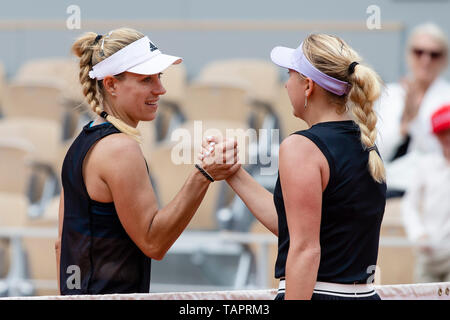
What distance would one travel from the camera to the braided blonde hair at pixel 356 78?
6.08 ft

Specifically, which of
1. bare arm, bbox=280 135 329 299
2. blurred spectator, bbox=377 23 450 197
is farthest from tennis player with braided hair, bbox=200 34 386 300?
blurred spectator, bbox=377 23 450 197

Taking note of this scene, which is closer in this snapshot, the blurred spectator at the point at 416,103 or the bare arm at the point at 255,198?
the bare arm at the point at 255,198

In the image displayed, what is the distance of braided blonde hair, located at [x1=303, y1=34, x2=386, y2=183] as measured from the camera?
6.08 ft

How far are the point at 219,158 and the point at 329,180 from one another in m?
0.41

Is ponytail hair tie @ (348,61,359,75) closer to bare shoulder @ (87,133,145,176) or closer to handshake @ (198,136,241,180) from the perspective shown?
handshake @ (198,136,241,180)

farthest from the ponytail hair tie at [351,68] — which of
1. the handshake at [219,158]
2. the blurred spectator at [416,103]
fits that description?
the blurred spectator at [416,103]

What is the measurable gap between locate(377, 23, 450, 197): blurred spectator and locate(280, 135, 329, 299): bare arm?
2.70 meters

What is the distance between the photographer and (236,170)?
2.23 meters

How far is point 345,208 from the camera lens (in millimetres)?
1835

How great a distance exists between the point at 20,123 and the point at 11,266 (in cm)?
142

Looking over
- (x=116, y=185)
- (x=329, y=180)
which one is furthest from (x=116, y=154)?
(x=329, y=180)

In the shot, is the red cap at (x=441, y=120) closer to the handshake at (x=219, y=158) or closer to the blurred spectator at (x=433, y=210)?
the blurred spectator at (x=433, y=210)

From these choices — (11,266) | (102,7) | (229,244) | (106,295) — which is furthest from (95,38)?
(102,7)

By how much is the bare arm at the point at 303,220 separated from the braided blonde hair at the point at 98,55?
495 millimetres
